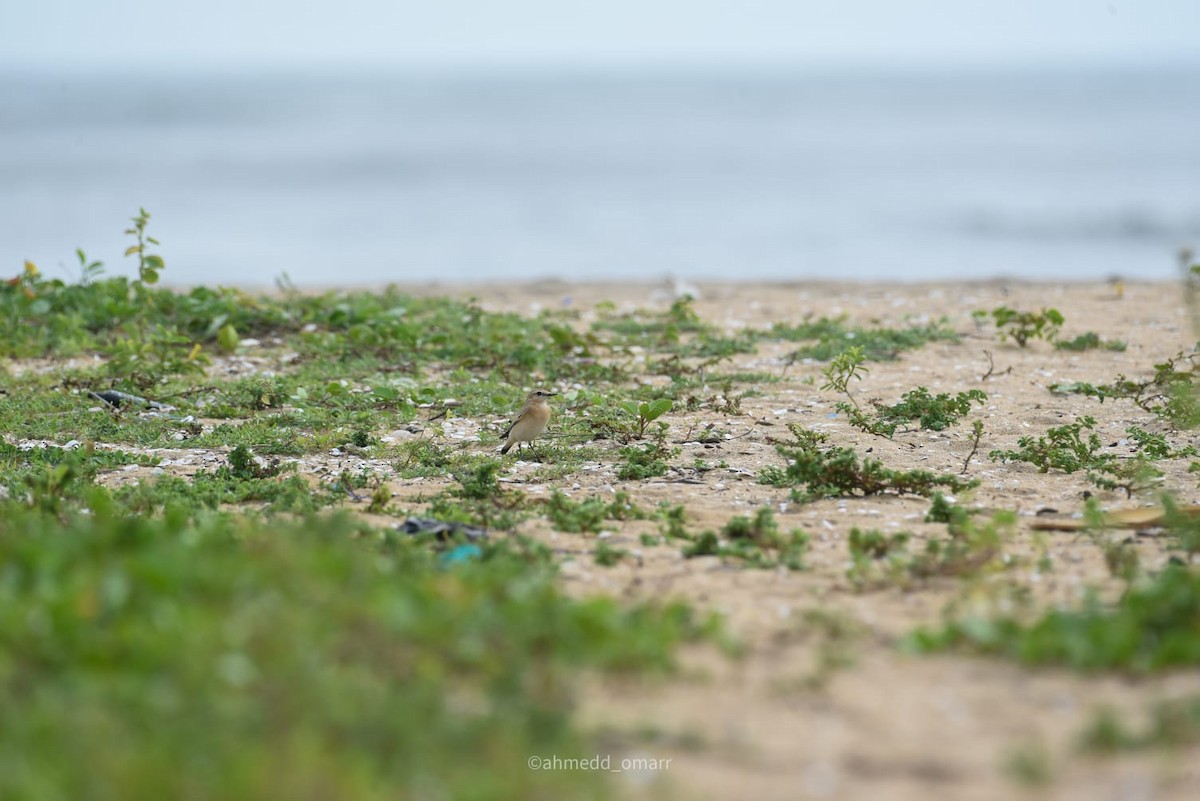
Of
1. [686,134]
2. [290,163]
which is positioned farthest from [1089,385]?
[686,134]

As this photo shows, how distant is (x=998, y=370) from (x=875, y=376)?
93 cm

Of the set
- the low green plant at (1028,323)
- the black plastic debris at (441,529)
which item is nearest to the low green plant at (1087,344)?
the low green plant at (1028,323)

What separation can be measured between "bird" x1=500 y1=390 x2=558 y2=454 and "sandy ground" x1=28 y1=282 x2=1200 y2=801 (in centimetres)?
25

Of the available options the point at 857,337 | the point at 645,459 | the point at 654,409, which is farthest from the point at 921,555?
the point at 857,337

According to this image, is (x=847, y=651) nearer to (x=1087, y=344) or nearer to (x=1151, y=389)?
(x=1151, y=389)

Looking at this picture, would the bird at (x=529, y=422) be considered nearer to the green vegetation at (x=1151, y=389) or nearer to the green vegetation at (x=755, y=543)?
the green vegetation at (x=755, y=543)

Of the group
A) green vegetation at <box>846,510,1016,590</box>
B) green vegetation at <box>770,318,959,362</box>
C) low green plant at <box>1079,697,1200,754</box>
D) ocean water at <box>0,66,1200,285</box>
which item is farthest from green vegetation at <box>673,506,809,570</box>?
ocean water at <box>0,66,1200,285</box>

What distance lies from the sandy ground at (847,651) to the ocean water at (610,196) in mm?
3254

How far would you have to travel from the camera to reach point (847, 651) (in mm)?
3918

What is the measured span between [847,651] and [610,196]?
2937cm

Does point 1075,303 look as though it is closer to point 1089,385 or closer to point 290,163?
point 1089,385

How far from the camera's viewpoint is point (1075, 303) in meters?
12.8

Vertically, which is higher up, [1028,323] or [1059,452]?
[1028,323]

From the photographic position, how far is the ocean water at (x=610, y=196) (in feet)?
72.2
